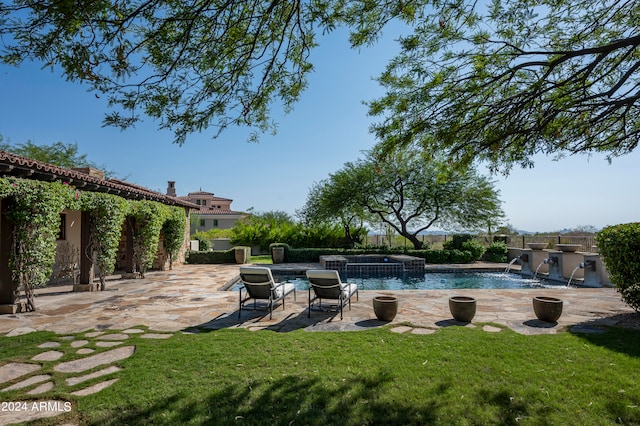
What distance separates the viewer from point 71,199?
819 centimetres

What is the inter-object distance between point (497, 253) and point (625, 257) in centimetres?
1285

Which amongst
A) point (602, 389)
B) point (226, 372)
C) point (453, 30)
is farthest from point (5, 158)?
point (602, 389)

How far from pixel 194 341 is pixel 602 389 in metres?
4.89

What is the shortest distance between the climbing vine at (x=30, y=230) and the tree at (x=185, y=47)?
525cm

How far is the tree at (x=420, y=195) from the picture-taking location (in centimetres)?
2128

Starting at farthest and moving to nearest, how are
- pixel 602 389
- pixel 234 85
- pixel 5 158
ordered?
1. pixel 5 158
2. pixel 234 85
3. pixel 602 389

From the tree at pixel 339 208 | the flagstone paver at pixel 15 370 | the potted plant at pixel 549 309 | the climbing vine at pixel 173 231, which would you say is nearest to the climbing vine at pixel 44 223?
the climbing vine at pixel 173 231

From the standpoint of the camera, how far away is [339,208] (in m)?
21.8

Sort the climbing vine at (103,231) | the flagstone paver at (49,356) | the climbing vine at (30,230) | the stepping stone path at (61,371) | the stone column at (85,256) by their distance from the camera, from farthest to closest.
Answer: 1. the stone column at (85,256)
2. the climbing vine at (103,231)
3. the climbing vine at (30,230)
4. the flagstone paver at (49,356)
5. the stepping stone path at (61,371)

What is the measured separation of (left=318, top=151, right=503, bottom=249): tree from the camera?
838 inches

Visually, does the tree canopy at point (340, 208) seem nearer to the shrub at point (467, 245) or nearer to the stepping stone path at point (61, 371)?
the shrub at point (467, 245)

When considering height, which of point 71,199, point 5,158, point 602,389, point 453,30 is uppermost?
point 453,30

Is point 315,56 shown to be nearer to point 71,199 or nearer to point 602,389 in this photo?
point 602,389

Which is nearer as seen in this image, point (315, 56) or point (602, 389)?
point (602, 389)
